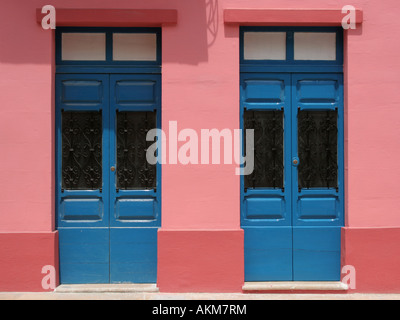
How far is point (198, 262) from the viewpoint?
19.7 feet

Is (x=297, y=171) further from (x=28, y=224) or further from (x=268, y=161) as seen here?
(x=28, y=224)

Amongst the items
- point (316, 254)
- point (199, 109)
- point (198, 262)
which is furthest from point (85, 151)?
point (316, 254)

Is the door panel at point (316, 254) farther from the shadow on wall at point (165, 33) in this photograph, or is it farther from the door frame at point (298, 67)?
the shadow on wall at point (165, 33)

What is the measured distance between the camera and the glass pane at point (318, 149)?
6305 mm

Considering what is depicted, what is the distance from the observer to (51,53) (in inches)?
239

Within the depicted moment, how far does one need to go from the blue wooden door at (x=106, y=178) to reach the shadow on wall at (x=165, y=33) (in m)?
0.44

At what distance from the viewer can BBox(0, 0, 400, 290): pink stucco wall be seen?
19.8 feet

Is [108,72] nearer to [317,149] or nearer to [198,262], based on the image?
[198,262]

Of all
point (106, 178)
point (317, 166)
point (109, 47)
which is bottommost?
point (106, 178)

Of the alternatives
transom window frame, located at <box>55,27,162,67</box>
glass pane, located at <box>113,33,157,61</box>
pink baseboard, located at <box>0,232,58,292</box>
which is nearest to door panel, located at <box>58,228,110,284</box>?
pink baseboard, located at <box>0,232,58,292</box>

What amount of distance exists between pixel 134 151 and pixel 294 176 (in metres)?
2.12

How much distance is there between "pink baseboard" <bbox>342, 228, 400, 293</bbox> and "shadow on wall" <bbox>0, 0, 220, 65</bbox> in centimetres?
300

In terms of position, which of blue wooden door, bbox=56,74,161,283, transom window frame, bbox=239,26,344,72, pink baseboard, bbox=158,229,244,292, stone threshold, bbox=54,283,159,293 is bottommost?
stone threshold, bbox=54,283,159,293

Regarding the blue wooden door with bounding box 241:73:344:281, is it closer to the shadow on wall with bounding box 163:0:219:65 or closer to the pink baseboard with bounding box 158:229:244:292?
the pink baseboard with bounding box 158:229:244:292
